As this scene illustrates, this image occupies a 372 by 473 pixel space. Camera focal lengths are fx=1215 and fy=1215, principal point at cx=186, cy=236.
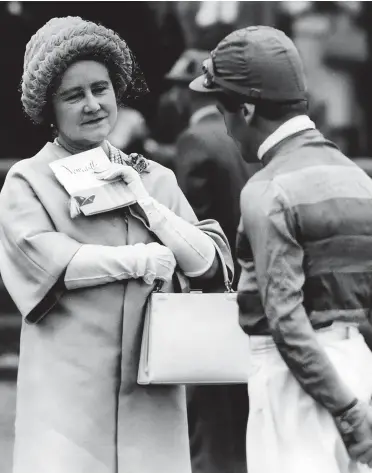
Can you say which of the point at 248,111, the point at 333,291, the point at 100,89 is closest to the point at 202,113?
the point at 100,89

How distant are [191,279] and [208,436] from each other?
4.75ft

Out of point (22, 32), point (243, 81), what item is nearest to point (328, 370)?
point (243, 81)

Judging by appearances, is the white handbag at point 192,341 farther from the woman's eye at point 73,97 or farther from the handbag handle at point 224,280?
the woman's eye at point 73,97

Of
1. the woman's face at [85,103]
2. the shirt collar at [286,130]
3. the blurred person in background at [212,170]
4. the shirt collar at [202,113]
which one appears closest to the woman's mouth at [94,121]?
the woman's face at [85,103]

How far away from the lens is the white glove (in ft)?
12.9

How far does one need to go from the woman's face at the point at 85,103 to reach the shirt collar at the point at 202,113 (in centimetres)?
136

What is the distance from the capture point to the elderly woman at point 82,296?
13.2ft

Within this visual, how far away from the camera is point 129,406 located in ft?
13.3

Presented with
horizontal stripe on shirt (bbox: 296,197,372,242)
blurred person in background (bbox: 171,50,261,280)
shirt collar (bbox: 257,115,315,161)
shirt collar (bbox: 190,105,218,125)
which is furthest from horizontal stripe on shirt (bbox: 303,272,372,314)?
shirt collar (bbox: 190,105,218,125)

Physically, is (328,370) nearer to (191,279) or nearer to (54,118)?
(191,279)

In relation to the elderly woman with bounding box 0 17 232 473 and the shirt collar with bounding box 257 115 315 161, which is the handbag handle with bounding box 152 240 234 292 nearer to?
the elderly woman with bounding box 0 17 232 473

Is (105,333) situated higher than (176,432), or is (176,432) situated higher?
(105,333)

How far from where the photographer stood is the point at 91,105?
159 inches

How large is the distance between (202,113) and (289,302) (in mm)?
2455
